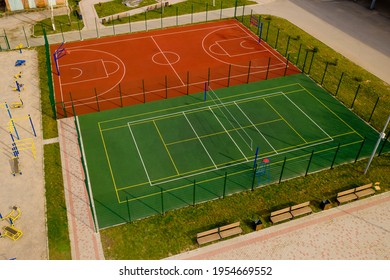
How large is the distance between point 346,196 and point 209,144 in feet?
34.2

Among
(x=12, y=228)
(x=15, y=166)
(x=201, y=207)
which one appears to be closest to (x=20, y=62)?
(x=15, y=166)

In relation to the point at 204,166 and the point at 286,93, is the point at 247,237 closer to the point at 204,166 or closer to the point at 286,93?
the point at 204,166

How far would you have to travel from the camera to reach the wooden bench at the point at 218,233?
71.2 feet

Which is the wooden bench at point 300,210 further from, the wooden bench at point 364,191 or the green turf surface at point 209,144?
the wooden bench at point 364,191

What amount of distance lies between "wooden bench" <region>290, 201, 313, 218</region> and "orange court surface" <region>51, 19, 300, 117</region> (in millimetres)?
15358

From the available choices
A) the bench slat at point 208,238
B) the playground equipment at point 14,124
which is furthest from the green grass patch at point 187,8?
the bench slat at point 208,238

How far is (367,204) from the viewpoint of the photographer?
80.0ft

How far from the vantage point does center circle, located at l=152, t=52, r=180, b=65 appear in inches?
1523

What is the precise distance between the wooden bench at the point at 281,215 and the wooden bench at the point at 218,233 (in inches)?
93.3

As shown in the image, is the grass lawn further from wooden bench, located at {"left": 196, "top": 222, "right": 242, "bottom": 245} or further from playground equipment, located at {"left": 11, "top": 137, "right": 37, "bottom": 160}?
playground equipment, located at {"left": 11, "top": 137, "right": 37, "bottom": 160}

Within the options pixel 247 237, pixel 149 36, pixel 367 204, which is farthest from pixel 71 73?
pixel 367 204

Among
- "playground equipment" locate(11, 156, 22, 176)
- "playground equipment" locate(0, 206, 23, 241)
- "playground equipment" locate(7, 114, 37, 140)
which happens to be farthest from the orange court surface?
"playground equipment" locate(0, 206, 23, 241)
